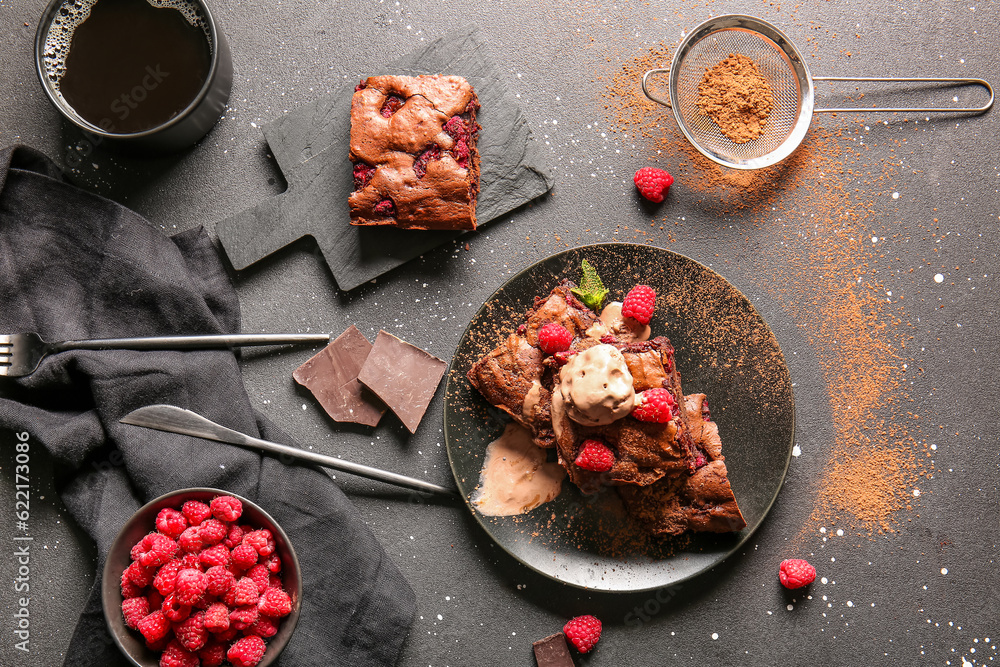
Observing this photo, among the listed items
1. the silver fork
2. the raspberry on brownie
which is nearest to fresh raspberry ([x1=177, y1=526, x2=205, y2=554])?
the silver fork

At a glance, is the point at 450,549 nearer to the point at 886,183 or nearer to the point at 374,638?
the point at 374,638

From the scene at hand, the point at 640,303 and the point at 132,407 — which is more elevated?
the point at 132,407

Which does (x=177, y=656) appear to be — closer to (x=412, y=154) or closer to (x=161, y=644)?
(x=161, y=644)

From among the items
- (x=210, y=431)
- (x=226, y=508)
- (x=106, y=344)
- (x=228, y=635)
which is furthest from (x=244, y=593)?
(x=106, y=344)

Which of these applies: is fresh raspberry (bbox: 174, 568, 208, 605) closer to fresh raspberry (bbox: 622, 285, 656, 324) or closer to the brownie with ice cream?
the brownie with ice cream

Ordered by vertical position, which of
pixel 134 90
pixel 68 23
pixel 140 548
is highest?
pixel 68 23

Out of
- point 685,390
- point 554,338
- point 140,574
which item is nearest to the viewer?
point 140,574

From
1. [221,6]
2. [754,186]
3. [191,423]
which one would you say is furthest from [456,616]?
[221,6]
